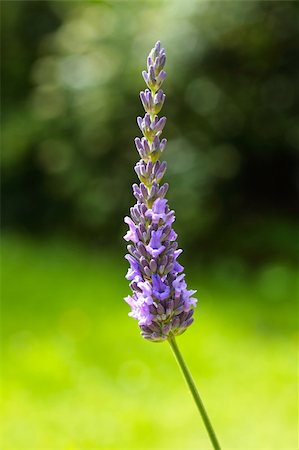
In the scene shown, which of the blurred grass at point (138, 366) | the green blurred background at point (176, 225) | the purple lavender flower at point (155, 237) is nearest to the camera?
the purple lavender flower at point (155, 237)

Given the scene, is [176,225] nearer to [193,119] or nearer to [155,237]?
[193,119]

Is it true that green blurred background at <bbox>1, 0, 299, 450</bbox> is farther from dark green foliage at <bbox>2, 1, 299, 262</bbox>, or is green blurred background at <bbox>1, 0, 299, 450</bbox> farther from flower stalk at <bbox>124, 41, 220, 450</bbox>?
flower stalk at <bbox>124, 41, 220, 450</bbox>

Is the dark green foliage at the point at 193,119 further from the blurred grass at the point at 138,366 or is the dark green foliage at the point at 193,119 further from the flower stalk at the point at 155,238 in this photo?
the flower stalk at the point at 155,238

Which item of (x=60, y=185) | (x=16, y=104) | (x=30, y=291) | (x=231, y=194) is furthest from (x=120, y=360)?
(x=16, y=104)

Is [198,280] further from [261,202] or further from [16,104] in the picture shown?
[16,104]

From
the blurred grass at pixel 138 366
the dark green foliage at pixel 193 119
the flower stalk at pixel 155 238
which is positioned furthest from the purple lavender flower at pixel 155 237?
the dark green foliage at pixel 193 119

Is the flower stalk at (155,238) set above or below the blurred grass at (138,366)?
below

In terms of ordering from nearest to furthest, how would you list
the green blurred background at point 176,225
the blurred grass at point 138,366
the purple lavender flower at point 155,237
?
the purple lavender flower at point 155,237, the blurred grass at point 138,366, the green blurred background at point 176,225
